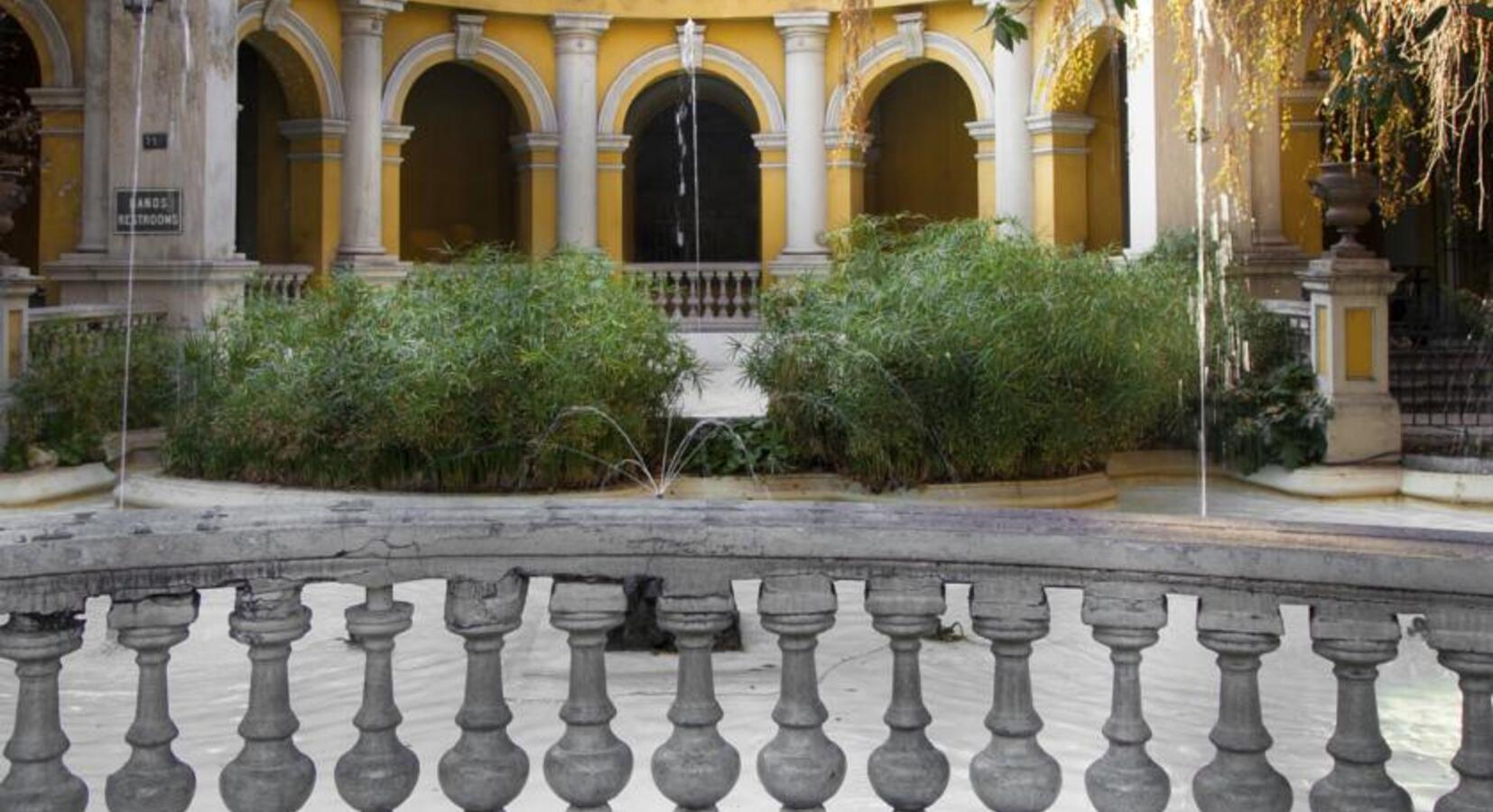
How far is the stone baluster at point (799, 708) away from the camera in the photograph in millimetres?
2629

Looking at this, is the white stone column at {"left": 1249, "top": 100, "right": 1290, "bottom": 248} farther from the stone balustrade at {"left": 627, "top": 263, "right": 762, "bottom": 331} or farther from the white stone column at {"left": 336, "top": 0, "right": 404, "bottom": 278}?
the white stone column at {"left": 336, "top": 0, "right": 404, "bottom": 278}

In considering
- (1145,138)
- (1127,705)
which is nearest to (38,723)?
(1127,705)

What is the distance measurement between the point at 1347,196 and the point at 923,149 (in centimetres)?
1466

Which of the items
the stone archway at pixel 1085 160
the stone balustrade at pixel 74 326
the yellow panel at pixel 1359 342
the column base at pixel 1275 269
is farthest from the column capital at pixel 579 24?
the yellow panel at pixel 1359 342

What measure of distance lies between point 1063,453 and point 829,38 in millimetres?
13209

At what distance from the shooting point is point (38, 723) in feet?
8.30

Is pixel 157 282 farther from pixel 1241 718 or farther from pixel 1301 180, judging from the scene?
pixel 1241 718

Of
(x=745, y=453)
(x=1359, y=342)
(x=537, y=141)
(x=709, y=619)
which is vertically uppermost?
(x=537, y=141)

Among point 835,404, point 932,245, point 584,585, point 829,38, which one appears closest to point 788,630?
point 584,585

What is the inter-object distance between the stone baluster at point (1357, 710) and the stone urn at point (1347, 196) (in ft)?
34.0

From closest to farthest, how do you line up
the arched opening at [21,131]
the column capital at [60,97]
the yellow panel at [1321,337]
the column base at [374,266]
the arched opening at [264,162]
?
the yellow panel at [1321,337] → the column capital at [60,97] → the arched opening at [21,131] → the column base at [374,266] → the arched opening at [264,162]

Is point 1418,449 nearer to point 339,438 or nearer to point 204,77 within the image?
point 339,438

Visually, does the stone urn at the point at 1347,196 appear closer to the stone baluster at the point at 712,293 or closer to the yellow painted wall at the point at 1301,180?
the yellow painted wall at the point at 1301,180

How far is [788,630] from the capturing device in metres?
2.68
